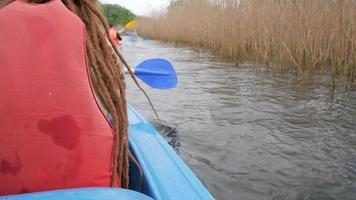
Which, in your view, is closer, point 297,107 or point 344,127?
point 344,127

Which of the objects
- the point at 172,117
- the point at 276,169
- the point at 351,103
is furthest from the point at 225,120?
the point at 351,103

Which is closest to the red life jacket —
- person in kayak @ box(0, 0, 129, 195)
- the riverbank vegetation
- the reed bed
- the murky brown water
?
person in kayak @ box(0, 0, 129, 195)

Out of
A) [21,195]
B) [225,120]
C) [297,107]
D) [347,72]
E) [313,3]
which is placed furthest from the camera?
[313,3]

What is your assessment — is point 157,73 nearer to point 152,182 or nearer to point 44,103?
point 152,182

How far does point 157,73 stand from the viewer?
2652 mm

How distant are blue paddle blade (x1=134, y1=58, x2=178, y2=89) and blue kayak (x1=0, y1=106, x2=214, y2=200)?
841mm

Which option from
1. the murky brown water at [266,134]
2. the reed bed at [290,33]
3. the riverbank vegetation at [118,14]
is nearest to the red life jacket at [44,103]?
the murky brown water at [266,134]

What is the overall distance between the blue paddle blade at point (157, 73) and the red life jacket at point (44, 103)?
1545mm

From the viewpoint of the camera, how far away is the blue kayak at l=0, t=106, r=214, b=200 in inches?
38.1

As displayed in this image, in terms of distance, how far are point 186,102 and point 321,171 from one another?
2.28 metres

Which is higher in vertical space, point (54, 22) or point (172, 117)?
point (54, 22)

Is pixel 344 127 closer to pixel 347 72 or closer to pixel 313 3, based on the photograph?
pixel 347 72

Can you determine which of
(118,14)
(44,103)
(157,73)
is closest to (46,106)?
(44,103)

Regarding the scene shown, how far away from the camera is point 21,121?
40.3 inches
